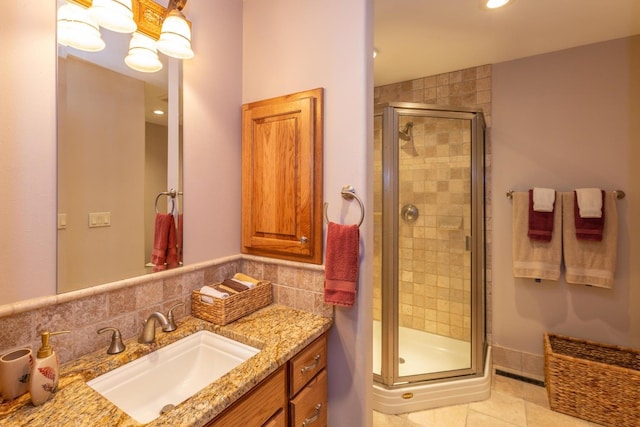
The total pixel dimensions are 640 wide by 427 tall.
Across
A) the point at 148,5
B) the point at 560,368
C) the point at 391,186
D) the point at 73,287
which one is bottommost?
the point at 560,368

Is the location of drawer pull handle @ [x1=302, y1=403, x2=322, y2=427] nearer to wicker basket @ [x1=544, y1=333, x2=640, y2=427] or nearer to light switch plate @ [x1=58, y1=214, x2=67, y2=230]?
light switch plate @ [x1=58, y1=214, x2=67, y2=230]

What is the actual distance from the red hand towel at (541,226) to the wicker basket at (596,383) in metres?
0.77

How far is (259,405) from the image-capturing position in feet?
3.10

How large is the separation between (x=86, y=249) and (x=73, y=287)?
0.14 m

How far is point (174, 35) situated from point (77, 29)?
0.32 m

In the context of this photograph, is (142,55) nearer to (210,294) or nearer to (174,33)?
(174,33)

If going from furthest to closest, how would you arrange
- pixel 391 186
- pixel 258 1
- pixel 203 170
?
pixel 391 186 → pixel 258 1 → pixel 203 170

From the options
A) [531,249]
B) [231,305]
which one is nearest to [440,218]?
[531,249]

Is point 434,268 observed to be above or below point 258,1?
below

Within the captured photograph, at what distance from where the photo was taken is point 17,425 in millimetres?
683

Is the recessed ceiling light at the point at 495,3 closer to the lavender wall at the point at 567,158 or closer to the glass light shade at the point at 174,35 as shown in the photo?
the lavender wall at the point at 567,158

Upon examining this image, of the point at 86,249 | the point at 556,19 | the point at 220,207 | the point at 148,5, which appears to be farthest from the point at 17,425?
the point at 556,19

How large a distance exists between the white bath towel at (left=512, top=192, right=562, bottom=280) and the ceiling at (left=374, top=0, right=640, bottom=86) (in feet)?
3.62

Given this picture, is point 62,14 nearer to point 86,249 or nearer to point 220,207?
point 86,249
